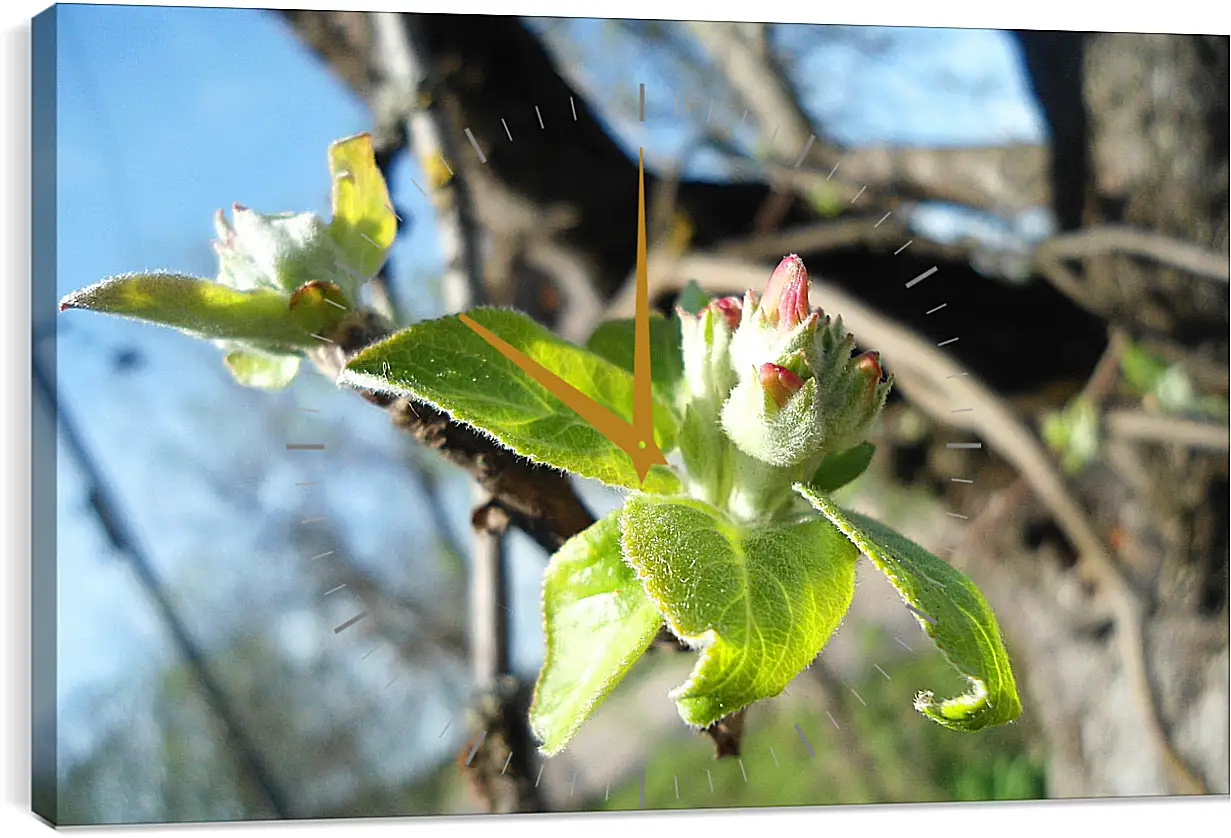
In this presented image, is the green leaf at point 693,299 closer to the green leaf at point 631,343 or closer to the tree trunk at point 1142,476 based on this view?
the green leaf at point 631,343

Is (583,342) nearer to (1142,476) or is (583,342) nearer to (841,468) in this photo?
(841,468)

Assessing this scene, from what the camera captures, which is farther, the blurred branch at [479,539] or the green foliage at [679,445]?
the blurred branch at [479,539]

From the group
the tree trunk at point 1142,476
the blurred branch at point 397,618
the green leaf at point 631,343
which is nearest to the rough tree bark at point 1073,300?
the tree trunk at point 1142,476

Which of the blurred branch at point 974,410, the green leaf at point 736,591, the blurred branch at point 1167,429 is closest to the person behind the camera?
the green leaf at point 736,591

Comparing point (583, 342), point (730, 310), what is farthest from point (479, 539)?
point (730, 310)

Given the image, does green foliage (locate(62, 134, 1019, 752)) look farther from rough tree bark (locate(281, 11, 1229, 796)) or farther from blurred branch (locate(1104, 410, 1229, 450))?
blurred branch (locate(1104, 410, 1229, 450))

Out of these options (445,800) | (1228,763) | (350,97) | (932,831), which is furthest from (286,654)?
(1228,763)
